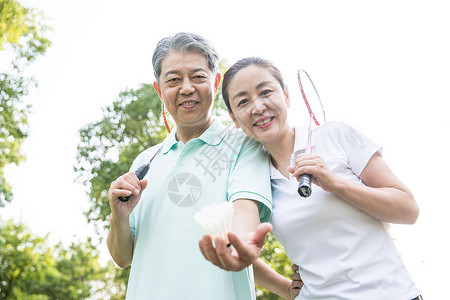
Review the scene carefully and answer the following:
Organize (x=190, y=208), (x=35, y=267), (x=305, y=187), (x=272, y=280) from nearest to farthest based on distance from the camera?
(x=305, y=187) < (x=190, y=208) < (x=272, y=280) < (x=35, y=267)

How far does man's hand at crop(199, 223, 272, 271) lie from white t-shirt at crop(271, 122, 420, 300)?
2.23ft

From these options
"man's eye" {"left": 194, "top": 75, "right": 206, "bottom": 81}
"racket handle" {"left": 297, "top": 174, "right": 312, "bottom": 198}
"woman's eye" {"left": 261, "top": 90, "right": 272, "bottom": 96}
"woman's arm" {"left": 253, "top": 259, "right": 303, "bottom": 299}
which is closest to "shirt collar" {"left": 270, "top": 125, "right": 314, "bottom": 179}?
"woman's eye" {"left": 261, "top": 90, "right": 272, "bottom": 96}

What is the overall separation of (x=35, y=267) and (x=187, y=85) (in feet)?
64.3

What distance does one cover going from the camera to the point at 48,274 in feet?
72.0

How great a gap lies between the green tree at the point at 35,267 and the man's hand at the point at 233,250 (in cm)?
1605

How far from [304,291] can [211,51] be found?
1.65 meters

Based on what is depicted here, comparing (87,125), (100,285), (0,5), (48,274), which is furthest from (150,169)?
(100,285)

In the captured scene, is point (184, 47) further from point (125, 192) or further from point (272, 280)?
point (272, 280)

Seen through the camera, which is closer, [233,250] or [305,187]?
[233,250]

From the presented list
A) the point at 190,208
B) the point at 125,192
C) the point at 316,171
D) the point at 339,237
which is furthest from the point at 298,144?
the point at 125,192

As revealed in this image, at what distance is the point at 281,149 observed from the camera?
2.72m

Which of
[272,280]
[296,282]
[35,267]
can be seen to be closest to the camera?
[296,282]

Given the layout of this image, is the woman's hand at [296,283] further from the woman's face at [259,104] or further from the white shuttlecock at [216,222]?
the white shuttlecock at [216,222]

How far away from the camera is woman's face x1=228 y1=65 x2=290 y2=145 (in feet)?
8.55
